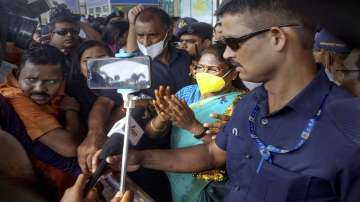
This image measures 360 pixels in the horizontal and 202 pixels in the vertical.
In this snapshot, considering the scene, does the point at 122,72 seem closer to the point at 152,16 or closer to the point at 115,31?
the point at 152,16

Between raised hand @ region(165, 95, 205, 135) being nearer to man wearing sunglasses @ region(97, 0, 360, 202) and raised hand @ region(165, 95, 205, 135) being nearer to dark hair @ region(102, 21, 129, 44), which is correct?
man wearing sunglasses @ region(97, 0, 360, 202)

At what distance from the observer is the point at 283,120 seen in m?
1.37

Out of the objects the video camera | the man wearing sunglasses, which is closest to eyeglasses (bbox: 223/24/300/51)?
the man wearing sunglasses

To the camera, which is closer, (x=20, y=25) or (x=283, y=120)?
(x=283, y=120)

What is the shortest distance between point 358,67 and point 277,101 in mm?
335

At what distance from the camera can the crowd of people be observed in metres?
1.20

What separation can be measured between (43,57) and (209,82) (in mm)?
891

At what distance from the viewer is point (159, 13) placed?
3.13 meters

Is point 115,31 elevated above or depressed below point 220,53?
below

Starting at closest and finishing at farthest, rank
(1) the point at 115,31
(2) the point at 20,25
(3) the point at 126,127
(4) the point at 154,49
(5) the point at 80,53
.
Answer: (3) the point at 126,127 → (2) the point at 20,25 → (5) the point at 80,53 → (4) the point at 154,49 → (1) the point at 115,31

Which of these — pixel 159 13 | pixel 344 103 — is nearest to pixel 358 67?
pixel 344 103

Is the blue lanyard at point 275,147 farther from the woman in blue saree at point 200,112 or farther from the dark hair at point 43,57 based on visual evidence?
the dark hair at point 43,57

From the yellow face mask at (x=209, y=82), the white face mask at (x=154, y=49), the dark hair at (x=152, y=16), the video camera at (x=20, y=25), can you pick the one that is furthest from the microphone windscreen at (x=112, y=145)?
the dark hair at (x=152, y=16)

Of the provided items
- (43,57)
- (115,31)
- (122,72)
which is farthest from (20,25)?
(115,31)
